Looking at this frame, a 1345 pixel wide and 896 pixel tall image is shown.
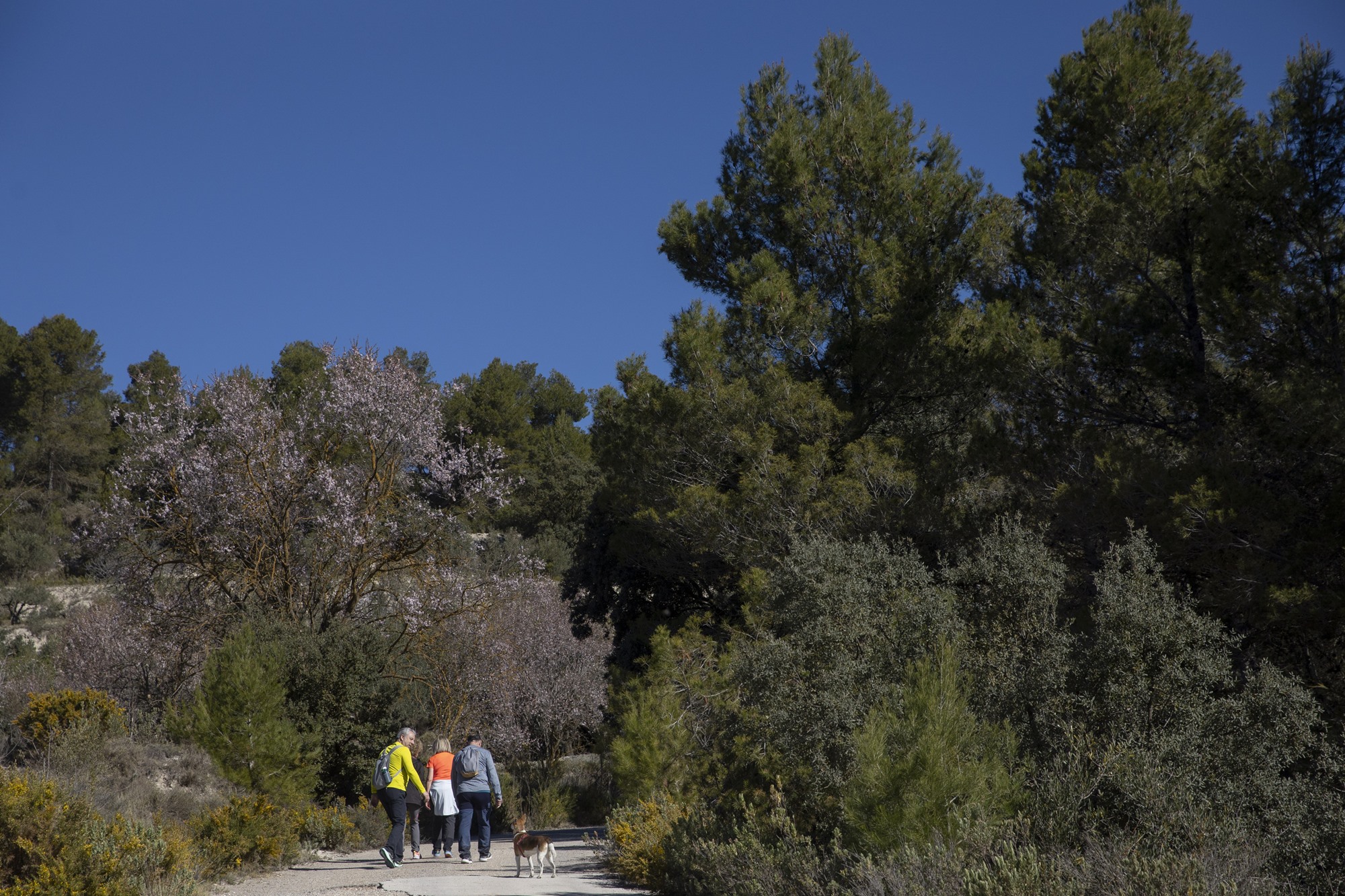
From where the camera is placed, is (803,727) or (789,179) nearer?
(803,727)

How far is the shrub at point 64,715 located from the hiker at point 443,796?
4.04 m

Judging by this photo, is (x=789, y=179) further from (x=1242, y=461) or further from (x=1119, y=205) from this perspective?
(x=1242, y=461)

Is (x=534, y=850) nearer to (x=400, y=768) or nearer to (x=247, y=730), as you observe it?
(x=400, y=768)

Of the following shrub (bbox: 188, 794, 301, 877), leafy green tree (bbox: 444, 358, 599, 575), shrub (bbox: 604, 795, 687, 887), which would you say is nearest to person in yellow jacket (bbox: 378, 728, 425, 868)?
shrub (bbox: 188, 794, 301, 877)

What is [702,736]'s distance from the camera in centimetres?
1251

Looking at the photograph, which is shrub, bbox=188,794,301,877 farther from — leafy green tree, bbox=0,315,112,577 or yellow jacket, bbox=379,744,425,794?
leafy green tree, bbox=0,315,112,577

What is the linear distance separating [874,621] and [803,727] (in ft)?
3.69

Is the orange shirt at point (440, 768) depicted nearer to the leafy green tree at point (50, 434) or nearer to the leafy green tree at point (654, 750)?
the leafy green tree at point (654, 750)

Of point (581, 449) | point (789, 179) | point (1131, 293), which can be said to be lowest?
point (1131, 293)

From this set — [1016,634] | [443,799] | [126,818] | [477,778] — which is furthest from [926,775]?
[443,799]

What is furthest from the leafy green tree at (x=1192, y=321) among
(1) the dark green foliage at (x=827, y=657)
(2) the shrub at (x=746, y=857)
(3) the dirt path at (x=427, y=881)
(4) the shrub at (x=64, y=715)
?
(4) the shrub at (x=64, y=715)

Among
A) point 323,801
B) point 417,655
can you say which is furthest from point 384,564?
point 323,801

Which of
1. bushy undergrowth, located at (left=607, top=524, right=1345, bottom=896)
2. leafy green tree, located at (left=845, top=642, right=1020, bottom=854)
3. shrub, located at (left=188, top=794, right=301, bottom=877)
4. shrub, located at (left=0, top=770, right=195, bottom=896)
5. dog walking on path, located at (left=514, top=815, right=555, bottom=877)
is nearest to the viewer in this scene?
Result: bushy undergrowth, located at (left=607, top=524, right=1345, bottom=896)

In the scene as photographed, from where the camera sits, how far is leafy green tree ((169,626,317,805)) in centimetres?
1227
